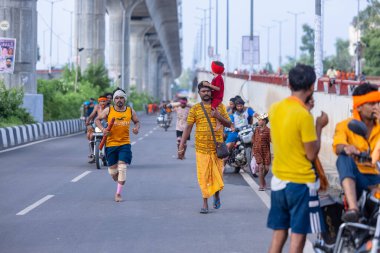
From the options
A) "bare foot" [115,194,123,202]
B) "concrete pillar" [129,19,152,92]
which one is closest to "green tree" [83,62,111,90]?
"concrete pillar" [129,19,152,92]

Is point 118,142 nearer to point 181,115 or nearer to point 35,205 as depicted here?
point 35,205

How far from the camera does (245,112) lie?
20625 millimetres

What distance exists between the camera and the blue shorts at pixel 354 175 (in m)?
7.72

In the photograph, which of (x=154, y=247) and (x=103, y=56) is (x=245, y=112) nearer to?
(x=154, y=247)

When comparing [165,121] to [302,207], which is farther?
[165,121]

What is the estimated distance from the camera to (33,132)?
117 ft

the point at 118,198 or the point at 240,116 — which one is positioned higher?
the point at 240,116

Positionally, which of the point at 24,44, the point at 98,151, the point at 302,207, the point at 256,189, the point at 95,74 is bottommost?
the point at 256,189

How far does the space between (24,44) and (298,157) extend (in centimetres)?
3216

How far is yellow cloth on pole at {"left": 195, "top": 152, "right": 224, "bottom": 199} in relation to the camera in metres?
13.5

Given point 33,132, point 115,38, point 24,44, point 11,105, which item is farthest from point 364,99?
point 115,38

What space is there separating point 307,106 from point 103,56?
57.6 meters

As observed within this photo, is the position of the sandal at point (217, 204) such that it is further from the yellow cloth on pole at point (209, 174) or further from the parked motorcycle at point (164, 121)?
the parked motorcycle at point (164, 121)

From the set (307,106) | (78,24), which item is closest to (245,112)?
(307,106)
